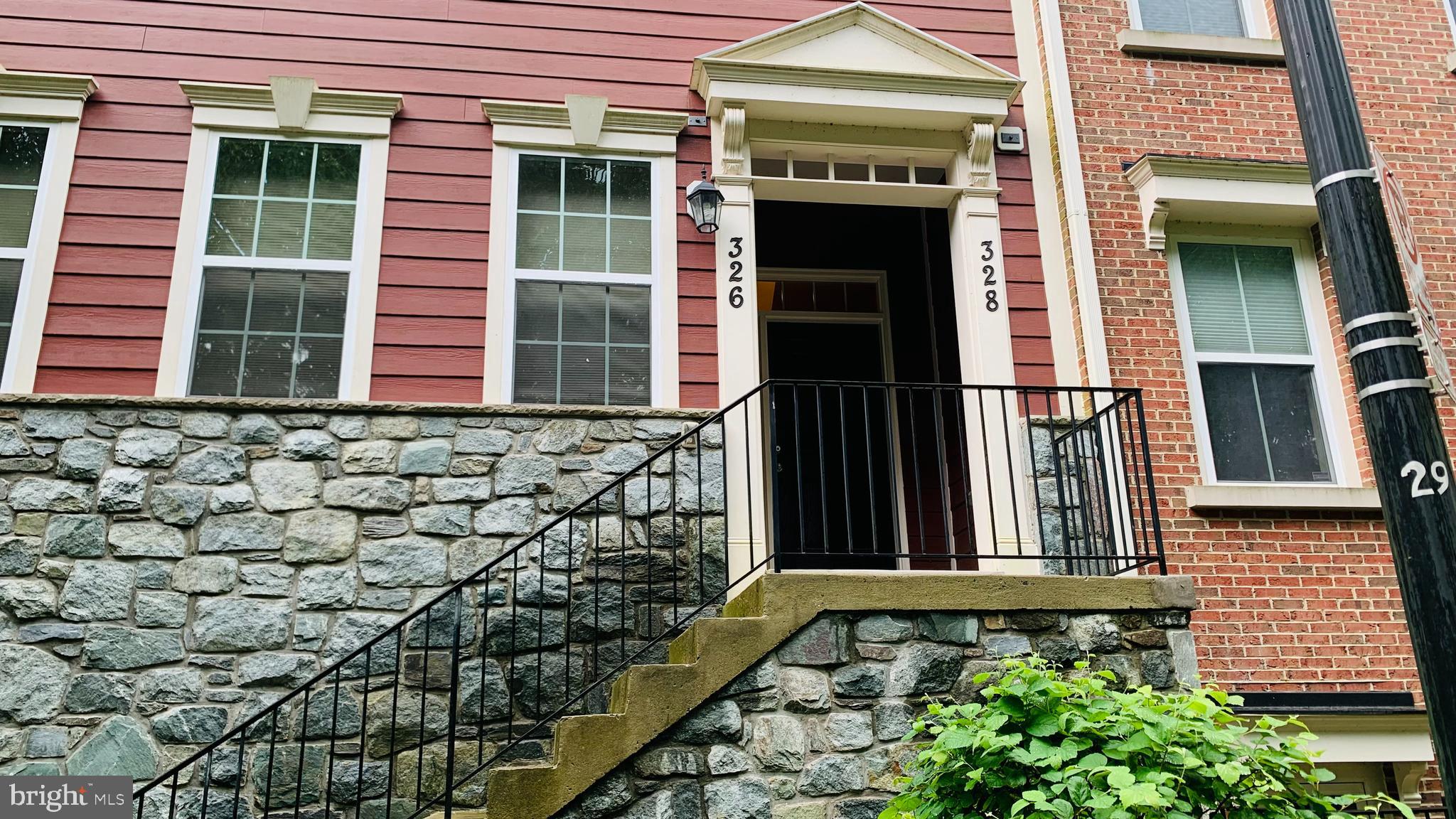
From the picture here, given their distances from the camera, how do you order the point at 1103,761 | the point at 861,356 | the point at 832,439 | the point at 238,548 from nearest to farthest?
the point at 1103,761 < the point at 238,548 < the point at 832,439 < the point at 861,356

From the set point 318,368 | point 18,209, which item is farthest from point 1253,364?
point 18,209

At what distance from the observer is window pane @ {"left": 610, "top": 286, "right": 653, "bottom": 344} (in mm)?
6465

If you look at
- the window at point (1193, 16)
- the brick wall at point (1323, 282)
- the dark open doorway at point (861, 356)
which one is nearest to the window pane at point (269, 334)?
the dark open doorway at point (861, 356)

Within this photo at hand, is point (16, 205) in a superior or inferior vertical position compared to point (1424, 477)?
superior

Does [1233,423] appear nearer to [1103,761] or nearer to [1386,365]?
[1103,761]

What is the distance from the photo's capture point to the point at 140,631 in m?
5.49

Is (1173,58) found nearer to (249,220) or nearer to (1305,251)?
(1305,251)

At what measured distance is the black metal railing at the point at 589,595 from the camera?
16.9ft

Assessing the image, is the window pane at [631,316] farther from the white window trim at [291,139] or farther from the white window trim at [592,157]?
the white window trim at [291,139]

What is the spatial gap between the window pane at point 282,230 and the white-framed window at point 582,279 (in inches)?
47.7

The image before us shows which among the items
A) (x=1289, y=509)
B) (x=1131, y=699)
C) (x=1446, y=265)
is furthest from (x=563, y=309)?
(x=1446, y=265)

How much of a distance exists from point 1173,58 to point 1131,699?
17.1 ft

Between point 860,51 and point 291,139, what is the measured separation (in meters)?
3.53

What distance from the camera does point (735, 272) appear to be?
6574 mm
